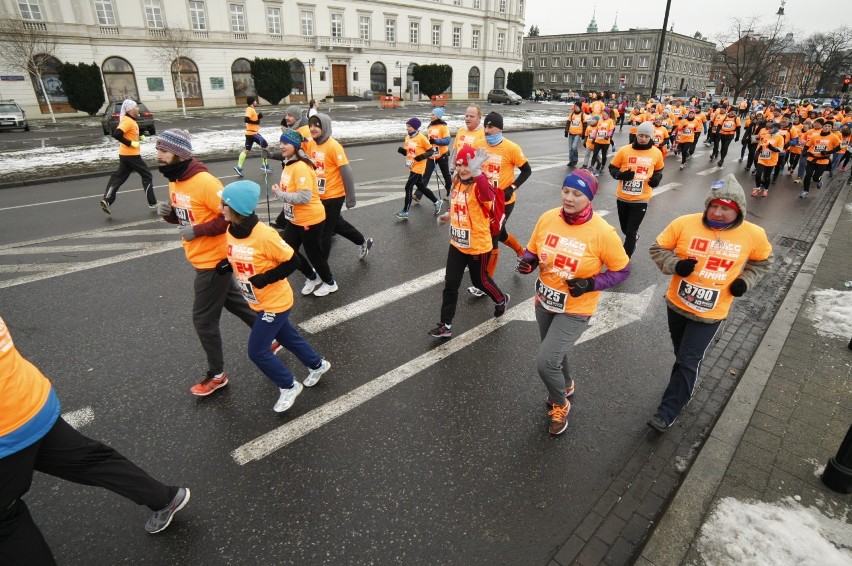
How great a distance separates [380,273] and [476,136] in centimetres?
297

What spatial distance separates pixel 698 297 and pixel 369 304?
12.0 ft

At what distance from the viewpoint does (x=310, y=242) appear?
5.80m

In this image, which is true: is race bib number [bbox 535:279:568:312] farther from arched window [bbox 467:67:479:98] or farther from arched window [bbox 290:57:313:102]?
arched window [bbox 467:67:479:98]

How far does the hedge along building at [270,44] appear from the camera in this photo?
115ft

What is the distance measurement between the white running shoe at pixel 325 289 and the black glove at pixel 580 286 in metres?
3.68

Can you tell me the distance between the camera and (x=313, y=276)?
20.1 ft

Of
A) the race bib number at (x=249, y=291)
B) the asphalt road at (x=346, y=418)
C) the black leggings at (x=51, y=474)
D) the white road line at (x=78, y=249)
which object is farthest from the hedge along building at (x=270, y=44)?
the black leggings at (x=51, y=474)

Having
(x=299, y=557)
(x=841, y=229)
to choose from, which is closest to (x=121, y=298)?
(x=299, y=557)

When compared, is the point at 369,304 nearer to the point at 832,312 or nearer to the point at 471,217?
the point at 471,217

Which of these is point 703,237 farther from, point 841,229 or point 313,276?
point 841,229

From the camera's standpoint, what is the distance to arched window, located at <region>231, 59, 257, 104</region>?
43.2m

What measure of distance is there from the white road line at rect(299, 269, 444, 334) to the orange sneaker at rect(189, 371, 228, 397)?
119 cm

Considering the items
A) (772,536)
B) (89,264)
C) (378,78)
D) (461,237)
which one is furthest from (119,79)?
(772,536)

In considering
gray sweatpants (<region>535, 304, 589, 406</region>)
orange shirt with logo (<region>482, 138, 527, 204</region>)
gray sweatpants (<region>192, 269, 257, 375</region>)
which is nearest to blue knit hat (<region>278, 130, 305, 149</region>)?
gray sweatpants (<region>192, 269, 257, 375</region>)
